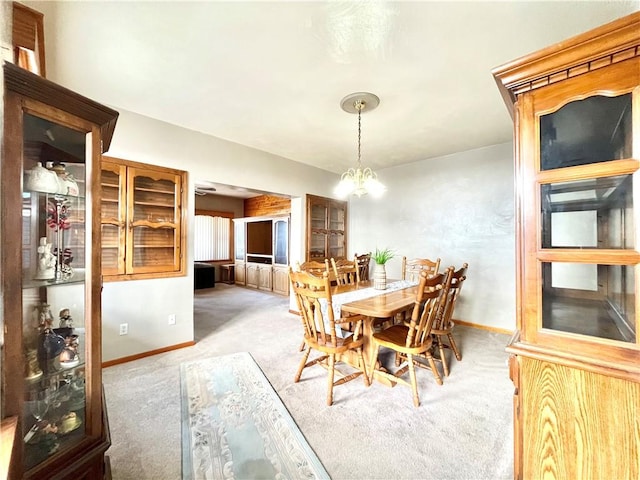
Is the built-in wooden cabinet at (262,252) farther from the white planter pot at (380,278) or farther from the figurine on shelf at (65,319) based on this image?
the figurine on shelf at (65,319)

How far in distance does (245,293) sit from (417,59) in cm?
585

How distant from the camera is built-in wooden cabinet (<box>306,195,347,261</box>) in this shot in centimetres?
474

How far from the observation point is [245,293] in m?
6.49

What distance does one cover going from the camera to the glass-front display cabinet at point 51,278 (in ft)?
2.57

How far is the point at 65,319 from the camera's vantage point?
42.9 inches

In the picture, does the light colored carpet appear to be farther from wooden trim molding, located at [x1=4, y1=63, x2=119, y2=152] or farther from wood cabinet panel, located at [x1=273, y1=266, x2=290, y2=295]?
wood cabinet panel, located at [x1=273, y1=266, x2=290, y2=295]

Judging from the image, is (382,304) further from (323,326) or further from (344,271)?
(344,271)

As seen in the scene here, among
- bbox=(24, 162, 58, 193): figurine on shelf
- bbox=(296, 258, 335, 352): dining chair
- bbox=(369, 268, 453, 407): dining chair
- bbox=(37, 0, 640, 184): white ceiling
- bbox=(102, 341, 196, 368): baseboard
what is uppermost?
bbox=(37, 0, 640, 184): white ceiling

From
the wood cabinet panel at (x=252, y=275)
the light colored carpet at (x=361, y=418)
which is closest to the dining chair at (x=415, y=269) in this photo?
the light colored carpet at (x=361, y=418)

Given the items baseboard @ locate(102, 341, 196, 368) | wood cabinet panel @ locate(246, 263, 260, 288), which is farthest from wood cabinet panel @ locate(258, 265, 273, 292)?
baseboard @ locate(102, 341, 196, 368)

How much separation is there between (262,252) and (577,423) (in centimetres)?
681

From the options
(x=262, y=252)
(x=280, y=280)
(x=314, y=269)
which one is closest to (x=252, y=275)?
(x=262, y=252)

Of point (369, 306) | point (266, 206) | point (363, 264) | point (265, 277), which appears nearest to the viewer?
point (369, 306)

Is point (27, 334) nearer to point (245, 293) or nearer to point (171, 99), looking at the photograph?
point (171, 99)
